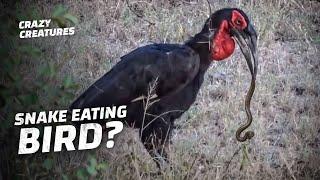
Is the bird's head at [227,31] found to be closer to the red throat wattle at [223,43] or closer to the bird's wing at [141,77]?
the red throat wattle at [223,43]

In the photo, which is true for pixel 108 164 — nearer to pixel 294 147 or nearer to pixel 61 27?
pixel 61 27

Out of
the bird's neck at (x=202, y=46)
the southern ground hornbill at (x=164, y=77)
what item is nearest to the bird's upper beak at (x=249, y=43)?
the southern ground hornbill at (x=164, y=77)

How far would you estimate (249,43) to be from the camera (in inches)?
127

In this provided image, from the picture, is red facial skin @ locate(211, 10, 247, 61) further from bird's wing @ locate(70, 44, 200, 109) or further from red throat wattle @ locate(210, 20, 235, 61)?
bird's wing @ locate(70, 44, 200, 109)

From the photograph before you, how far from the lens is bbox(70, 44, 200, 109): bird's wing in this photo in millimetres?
3162

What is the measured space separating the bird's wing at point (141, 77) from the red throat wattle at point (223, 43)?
0.11m

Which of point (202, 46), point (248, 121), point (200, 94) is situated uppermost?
point (202, 46)

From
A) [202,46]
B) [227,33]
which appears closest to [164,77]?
[202,46]

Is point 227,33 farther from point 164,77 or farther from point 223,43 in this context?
point 164,77

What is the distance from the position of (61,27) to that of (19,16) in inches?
7.0

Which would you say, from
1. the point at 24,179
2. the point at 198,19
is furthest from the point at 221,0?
the point at 24,179

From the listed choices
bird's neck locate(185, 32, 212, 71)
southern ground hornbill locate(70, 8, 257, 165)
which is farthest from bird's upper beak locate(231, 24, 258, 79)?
bird's neck locate(185, 32, 212, 71)

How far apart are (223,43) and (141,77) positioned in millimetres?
377

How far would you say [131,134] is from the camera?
320 cm
